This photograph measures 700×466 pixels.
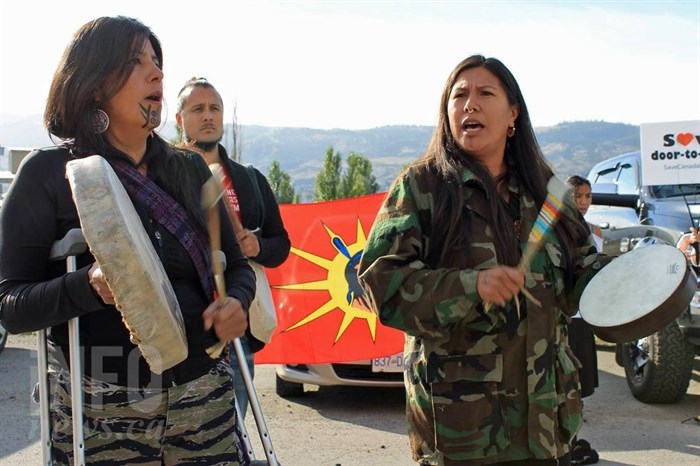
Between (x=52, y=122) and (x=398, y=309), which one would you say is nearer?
(x=52, y=122)

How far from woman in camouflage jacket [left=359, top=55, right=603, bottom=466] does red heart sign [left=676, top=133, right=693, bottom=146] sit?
6419 millimetres

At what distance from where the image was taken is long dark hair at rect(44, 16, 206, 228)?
231cm

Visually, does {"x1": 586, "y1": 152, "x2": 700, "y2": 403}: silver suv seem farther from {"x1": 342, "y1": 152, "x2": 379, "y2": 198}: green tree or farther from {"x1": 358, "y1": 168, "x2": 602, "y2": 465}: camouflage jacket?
{"x1": 342, "y1": 152, "x2": 379, "y2": 198}: green tree

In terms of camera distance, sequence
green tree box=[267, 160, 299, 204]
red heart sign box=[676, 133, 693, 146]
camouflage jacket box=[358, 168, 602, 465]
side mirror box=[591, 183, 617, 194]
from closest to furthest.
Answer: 1. camouflage jacket box=[358, 168, 602, 465]
2. red heart sign box=[676, 133, 693, 146]
3. side mirror box=[591, 183, 617, 194]
4. green tree box=[267, 160, 299, 204]

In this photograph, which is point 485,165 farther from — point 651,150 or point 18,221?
point 651,150

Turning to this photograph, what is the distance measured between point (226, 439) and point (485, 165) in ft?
4.07

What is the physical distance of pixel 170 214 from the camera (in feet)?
7.63

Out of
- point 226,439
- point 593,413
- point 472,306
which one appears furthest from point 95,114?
point 593,413

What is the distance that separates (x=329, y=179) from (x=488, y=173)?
215ft

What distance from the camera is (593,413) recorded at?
6746mm

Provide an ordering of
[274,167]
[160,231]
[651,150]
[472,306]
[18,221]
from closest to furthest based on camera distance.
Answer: [18,221] < [160,231] < [472,306] < [651,150] < [274,167]

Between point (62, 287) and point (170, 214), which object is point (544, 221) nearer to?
point (170, 214)

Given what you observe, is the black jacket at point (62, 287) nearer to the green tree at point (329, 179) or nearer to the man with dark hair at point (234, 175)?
the man with dark hair at point (234, 175)

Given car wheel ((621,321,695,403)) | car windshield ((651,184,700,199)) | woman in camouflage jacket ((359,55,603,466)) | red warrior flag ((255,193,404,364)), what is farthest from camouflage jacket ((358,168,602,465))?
car windshield ((651,184,700,199))
